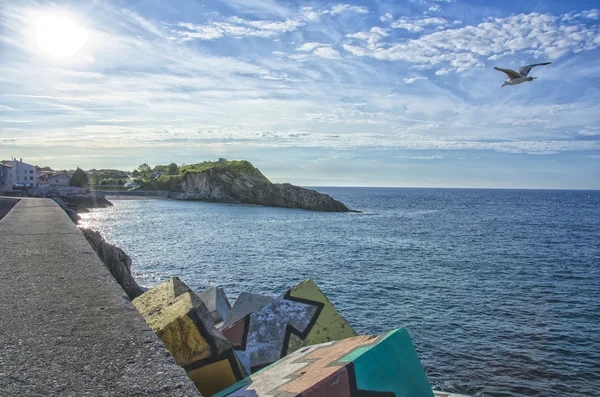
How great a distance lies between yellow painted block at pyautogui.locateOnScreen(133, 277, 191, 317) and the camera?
6293 mm

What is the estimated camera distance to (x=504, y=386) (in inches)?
433

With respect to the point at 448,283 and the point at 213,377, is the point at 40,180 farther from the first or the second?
the point at 213,377

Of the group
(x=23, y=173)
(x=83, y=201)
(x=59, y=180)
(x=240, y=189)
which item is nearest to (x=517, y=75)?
(x=83, y=201)

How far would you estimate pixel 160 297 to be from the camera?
6.59m

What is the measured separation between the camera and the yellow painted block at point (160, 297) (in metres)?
6.29

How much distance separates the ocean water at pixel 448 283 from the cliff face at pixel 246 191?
44209 mm

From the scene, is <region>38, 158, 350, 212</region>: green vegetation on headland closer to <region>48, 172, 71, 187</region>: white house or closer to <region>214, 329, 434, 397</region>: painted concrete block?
<region>48, 172, 71, 187</region>: white house

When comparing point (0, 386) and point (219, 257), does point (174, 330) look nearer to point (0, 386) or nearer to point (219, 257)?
point (0, 386)

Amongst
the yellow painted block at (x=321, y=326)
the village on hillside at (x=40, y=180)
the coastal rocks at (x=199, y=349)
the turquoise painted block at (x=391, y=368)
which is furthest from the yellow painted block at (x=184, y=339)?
the village on hillside at (x=40, y=180)

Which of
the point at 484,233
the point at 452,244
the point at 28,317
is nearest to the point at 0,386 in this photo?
the point at 28,317

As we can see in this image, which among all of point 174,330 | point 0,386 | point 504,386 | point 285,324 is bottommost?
point 504,386

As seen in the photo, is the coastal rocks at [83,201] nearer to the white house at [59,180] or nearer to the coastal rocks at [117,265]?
the white house at [59,180]

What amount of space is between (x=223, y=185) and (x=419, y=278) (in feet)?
291

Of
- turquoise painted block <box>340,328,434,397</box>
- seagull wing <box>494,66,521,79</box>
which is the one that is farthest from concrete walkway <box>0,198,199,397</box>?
seagull wing <box>494,66,521,79</box>
